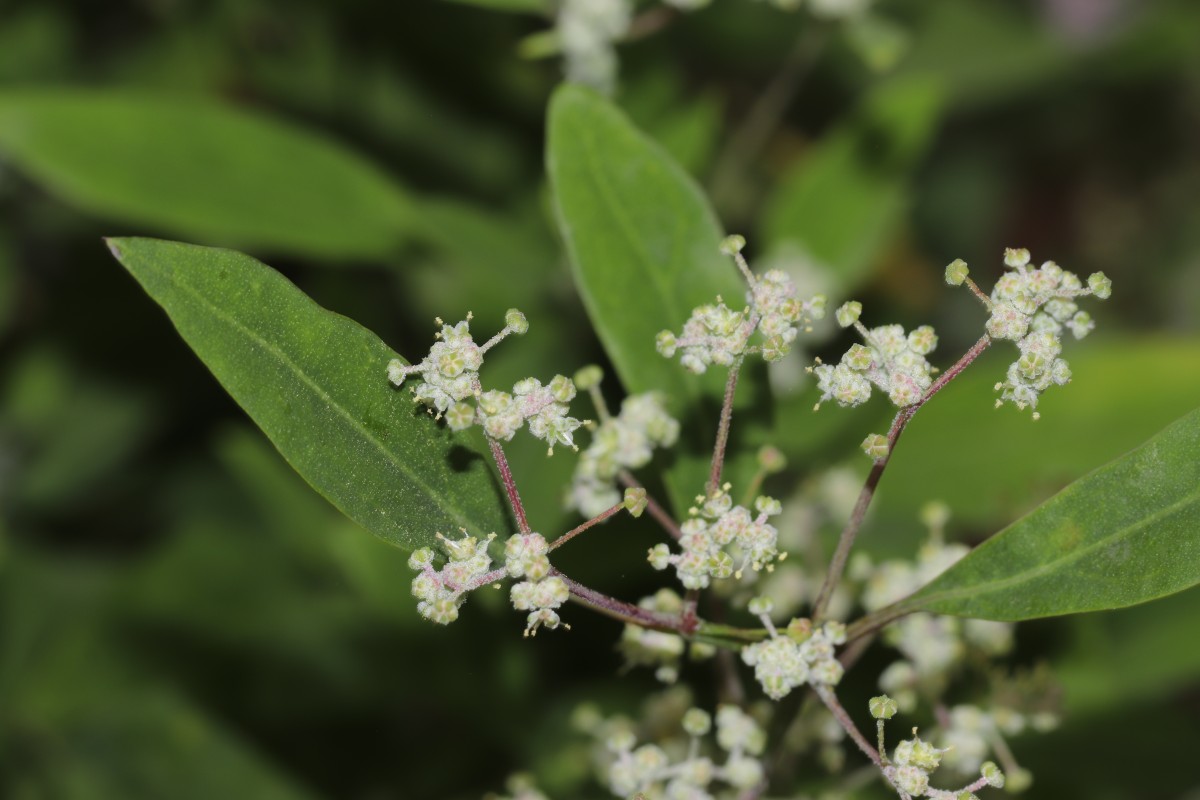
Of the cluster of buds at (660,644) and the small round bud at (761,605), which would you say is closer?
the small round bud at (761,605)

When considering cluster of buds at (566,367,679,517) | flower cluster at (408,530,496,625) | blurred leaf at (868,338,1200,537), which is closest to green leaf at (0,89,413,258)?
blurred leaf at (868,338,1200,537)

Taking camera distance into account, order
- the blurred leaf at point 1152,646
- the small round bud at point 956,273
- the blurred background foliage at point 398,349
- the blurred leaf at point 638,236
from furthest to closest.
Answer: the blurred leaf at point 1152,646 < the blurred background foliage at point 398,349 < the blurred leaf at point 638,236 < the small round bud at point 956,273

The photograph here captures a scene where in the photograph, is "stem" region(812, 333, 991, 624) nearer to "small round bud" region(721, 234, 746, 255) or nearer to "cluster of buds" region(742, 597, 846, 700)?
"cluster of buds" region(742, 597, 846, 700)

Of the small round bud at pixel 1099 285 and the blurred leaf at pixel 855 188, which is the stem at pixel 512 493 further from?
the blurred leaf at pixel 855 188

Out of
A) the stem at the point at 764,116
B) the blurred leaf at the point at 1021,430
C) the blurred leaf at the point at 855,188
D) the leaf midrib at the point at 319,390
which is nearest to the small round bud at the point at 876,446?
the leaf midrib at the point at 319,390

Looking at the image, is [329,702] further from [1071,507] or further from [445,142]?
[1071,507]

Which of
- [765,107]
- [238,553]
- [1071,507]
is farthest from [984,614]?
[765,107]
